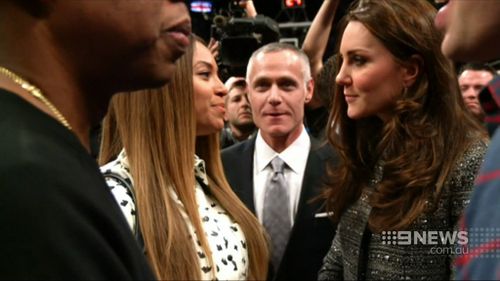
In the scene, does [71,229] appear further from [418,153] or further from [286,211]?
[286,211]

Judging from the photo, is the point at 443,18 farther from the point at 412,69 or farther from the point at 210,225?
the point at 210,225

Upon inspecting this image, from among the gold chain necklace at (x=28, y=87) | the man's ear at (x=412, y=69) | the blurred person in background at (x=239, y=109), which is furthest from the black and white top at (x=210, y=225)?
the blurred person in background at (x=239, y=109)

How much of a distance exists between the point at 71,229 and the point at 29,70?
215mm

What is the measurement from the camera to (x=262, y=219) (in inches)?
97.3

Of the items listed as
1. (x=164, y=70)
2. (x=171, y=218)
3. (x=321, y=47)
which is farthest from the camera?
(x=321, y=47)

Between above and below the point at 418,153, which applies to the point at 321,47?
above

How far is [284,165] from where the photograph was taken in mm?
2617

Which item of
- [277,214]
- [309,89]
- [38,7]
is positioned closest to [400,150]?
[277,214]

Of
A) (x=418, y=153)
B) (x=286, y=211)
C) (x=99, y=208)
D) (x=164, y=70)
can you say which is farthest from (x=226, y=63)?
(x=99, y=208)

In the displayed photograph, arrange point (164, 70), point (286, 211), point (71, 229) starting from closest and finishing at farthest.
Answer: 1. point (71, 229)
2. point (164, 70)
3. point (286, 211)

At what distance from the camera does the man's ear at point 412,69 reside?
6.05ft

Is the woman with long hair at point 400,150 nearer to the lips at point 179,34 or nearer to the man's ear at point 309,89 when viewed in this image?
the man's ear at point 309,89

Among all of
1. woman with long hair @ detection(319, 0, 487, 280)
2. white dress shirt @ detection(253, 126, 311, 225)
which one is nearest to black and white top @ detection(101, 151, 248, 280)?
woman with long hair @ detection(319, 0, 487, 280)

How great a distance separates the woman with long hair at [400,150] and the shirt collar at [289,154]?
1.93ft
